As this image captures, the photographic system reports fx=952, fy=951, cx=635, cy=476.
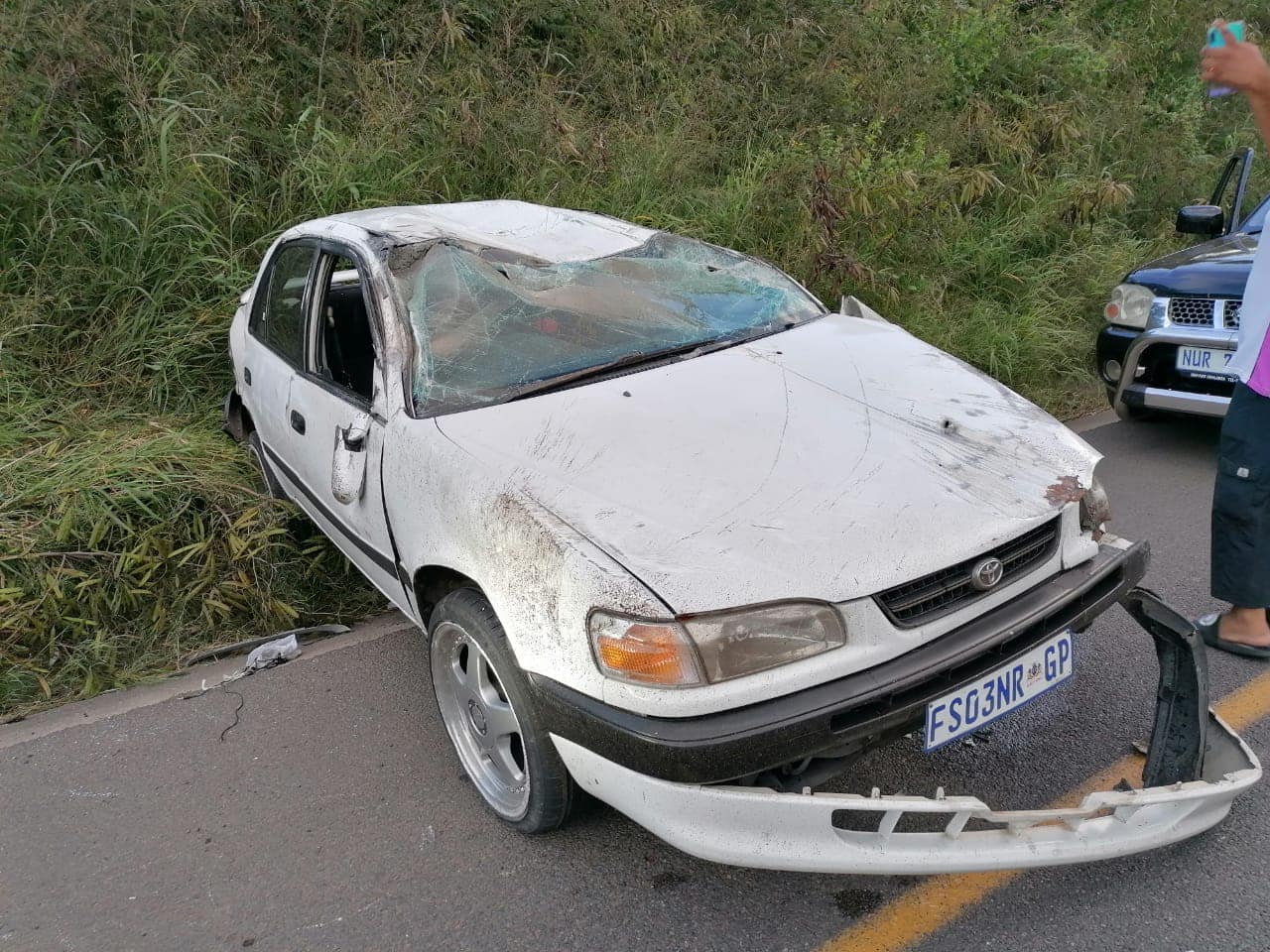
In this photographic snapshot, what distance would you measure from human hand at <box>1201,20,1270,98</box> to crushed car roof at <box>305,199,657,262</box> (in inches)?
70.9

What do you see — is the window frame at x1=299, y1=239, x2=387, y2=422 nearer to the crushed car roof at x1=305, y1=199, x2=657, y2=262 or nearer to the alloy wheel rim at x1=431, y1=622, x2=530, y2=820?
the crushed car roof at x1=305, y1=199, x2=657, y2=262

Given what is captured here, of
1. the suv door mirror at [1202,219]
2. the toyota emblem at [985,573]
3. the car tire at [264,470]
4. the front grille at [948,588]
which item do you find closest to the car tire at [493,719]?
the front grille at [948,588]

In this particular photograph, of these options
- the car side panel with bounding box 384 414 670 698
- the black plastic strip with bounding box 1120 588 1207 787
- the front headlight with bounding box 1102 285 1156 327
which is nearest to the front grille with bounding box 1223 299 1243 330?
the front headlight with bounding box 1102 285 1156 327

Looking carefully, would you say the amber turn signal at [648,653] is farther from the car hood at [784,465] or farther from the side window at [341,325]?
the side window at [341,325]

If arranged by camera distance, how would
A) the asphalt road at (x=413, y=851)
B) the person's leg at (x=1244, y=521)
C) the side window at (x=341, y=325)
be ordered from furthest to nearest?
the side window at (x=341, y=325), the person's leg at (x=1244, y=521), the asphalt road at (x=413, y=851)

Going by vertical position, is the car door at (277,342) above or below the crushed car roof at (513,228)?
below

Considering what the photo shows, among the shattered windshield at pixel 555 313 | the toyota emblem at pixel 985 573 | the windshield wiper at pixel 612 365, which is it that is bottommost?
the toyota emblem at pixel 985 573

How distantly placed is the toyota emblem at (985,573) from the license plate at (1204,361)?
2.87 meters

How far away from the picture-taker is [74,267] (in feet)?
16.2

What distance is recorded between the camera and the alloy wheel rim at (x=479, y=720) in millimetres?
2383

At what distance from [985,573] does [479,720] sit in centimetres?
132

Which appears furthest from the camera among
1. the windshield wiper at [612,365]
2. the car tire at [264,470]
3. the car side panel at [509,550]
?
the car tire at [264,470]

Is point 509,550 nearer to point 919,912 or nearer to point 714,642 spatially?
point 714,642

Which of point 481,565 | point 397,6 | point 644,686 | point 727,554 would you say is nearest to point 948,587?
point 727,554
